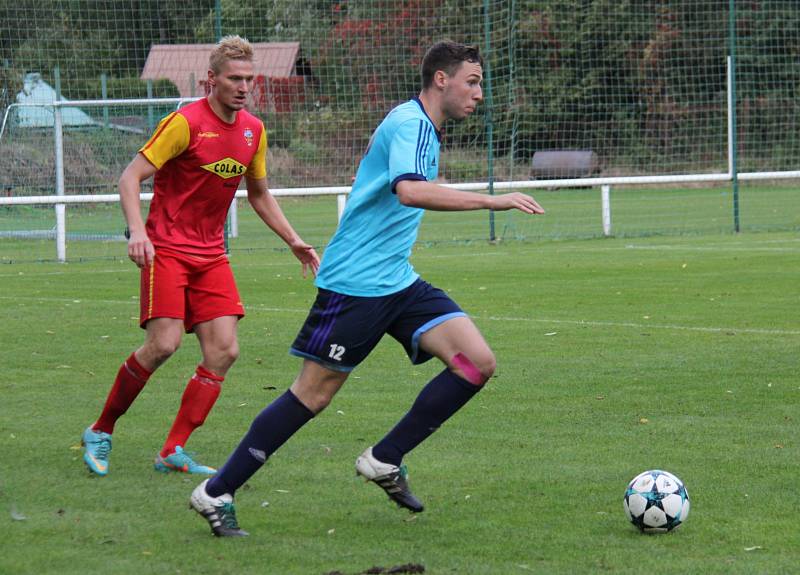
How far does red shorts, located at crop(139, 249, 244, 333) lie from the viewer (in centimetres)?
639

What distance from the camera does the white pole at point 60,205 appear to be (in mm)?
18608

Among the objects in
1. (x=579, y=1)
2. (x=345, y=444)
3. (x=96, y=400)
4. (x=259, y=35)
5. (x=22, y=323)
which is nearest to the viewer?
(x=345, y=444)

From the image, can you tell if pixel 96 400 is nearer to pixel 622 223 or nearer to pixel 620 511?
pixel 620 511

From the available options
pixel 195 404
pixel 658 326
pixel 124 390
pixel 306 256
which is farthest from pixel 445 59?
pixel 658 326

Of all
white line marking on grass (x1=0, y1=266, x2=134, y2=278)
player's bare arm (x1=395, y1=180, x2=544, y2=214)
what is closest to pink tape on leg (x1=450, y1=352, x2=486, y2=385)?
player's bare arm (x1=395, y1=180, x2=544, y2=214)

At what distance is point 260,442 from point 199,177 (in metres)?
1.69

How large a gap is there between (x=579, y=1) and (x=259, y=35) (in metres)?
11.1

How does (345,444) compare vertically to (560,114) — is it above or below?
below

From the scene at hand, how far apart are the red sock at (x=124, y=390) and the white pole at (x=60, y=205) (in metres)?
12.4

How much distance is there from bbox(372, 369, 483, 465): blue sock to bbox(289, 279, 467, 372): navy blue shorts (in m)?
0.21

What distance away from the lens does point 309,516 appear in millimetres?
5461

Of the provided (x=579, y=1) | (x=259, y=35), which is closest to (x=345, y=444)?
(x=259, y=35)

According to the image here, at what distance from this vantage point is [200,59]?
22266 millimetres

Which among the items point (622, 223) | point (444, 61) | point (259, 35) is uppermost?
point (259, 35)
